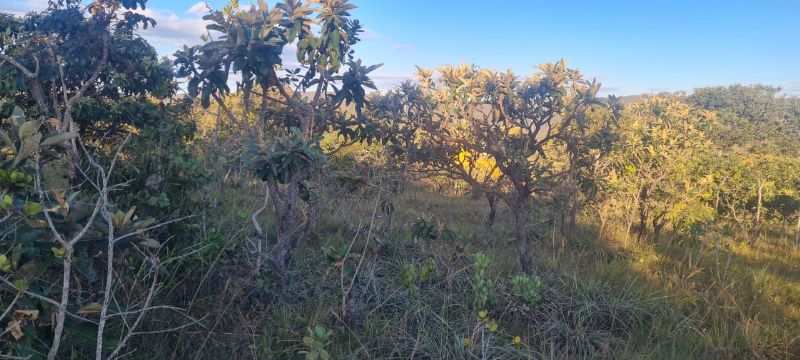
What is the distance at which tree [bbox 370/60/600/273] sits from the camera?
4254 mm

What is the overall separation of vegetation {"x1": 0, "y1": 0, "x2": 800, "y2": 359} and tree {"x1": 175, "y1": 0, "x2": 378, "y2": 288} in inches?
0.7

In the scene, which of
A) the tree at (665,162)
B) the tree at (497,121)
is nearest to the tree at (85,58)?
the tree at (497,121)

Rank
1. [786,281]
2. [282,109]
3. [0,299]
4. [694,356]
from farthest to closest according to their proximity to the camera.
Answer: [786,281]
[282,109]
[694,356]
[0,299]

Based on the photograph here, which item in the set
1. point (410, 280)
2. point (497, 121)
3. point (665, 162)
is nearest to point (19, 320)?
point (410, 280)

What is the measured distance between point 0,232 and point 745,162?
8342 millimetres

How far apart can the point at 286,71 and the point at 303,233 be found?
1215 millimetres

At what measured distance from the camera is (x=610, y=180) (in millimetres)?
6348

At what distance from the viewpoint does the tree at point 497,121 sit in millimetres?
4254

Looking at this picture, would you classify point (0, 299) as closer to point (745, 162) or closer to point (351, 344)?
point (351, 344)

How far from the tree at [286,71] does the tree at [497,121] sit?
69 centimetres

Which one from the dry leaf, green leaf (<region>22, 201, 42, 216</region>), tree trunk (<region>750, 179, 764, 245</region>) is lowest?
tree trunk (<region>750, 179, 764, 245</region>)

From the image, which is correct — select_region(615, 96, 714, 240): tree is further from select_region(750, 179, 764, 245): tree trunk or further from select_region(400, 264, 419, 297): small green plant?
select_region(400, 264, 419, 297): small green plant

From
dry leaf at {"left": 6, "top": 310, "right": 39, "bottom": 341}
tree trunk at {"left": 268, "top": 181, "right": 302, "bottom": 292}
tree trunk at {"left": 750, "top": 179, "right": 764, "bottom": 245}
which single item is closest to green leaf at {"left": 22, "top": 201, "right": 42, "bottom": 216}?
dry leaf at {"left": 6, "top": 310, "right": 39, "bottom": 341}

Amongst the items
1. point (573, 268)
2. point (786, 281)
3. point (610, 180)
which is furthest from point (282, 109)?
point (786, 281)
